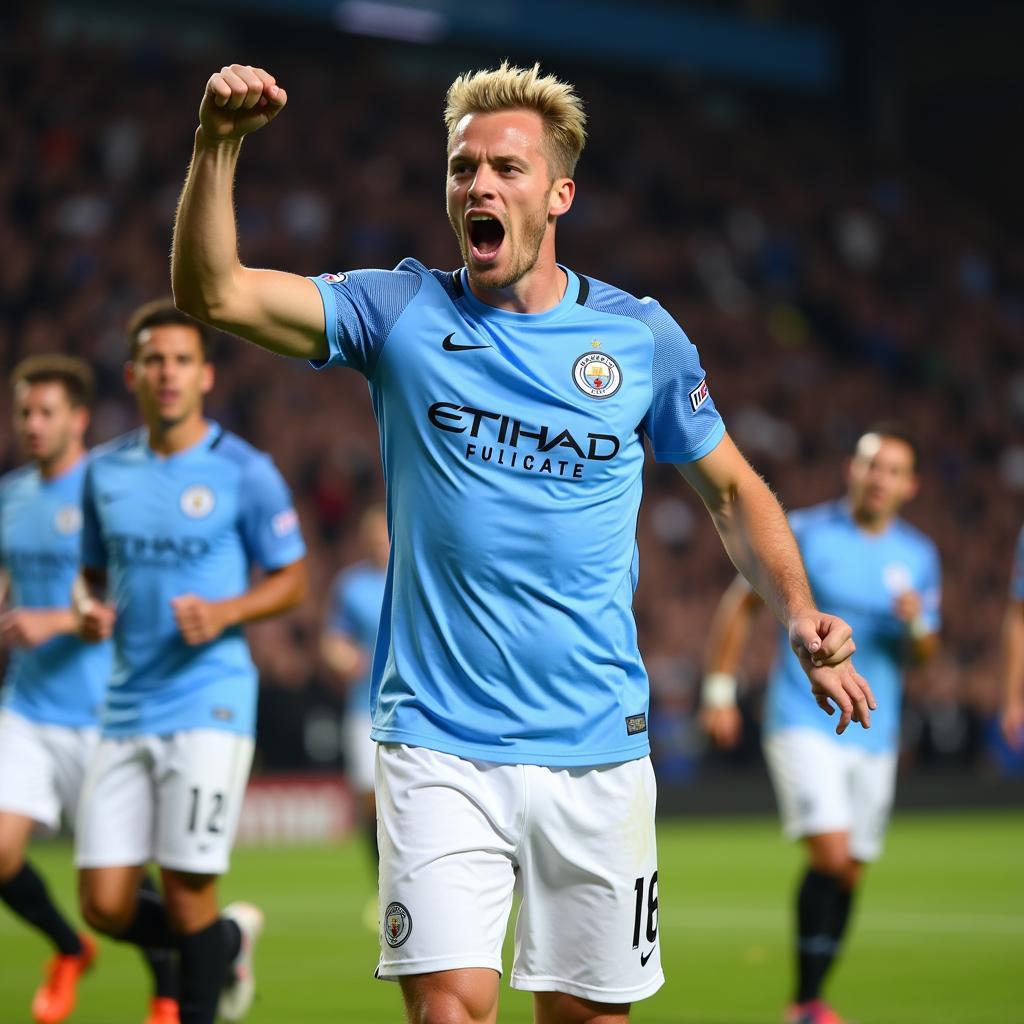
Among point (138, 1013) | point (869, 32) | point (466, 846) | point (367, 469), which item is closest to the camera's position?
point (466, 846)

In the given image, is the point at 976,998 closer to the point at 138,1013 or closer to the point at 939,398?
the point at 138,1013

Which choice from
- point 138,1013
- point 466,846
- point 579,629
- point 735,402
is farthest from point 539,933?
point 735,402

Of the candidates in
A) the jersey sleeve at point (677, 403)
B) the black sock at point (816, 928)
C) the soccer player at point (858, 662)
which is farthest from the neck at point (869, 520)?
the jersey sleeve at point (677, 403)

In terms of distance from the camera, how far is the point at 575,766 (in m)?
4.43

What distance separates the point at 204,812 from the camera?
6586mm

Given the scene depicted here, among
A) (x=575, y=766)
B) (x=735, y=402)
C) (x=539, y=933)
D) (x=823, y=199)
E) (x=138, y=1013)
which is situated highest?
(x=823, y=199)

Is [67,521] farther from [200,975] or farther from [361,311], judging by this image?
[361,311]

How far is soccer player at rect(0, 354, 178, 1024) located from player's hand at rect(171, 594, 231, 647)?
1.24 metres

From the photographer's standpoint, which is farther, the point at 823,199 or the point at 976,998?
the point at 823,199

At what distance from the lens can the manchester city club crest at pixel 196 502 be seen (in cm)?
689

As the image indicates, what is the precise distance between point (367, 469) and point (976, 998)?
43.1 ft

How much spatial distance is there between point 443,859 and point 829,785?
4.71 meters

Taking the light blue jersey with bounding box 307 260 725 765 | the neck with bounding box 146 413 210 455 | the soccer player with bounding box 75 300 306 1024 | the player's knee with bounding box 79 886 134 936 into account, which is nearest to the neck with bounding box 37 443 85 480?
the soccer player with bounding box 75 300 306 1024

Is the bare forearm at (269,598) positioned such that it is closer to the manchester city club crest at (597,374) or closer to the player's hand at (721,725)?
the manchester city club crest at (597,374)
